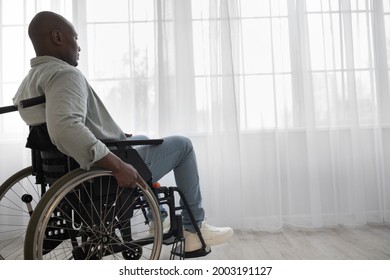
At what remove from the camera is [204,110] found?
2.14 meters

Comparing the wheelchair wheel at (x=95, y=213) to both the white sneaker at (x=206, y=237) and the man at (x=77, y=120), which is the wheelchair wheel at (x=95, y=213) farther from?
the white sneaker at (x=206, y=237)

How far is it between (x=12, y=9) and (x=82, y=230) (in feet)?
5.46

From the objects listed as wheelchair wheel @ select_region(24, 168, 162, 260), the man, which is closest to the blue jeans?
the man

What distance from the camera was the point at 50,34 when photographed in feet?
3.88

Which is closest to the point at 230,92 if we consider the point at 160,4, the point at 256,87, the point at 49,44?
the point at 256,87

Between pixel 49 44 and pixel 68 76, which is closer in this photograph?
pixel 68 76

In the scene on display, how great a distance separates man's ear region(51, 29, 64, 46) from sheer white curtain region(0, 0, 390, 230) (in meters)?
0.90

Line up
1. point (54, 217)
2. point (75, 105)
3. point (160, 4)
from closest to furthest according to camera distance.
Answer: point (75, 105) < point (54, 217) < point (160, 4)

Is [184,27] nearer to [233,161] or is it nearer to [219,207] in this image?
[233,161]

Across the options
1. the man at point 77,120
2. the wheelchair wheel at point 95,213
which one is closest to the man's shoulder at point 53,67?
the man at point 77,120

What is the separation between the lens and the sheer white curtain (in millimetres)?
2104

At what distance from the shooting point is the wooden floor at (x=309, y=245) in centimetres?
160

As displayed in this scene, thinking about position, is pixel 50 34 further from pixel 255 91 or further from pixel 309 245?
pixel 309 245

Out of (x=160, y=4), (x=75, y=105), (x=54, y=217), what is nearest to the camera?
(x=75, y=105)
